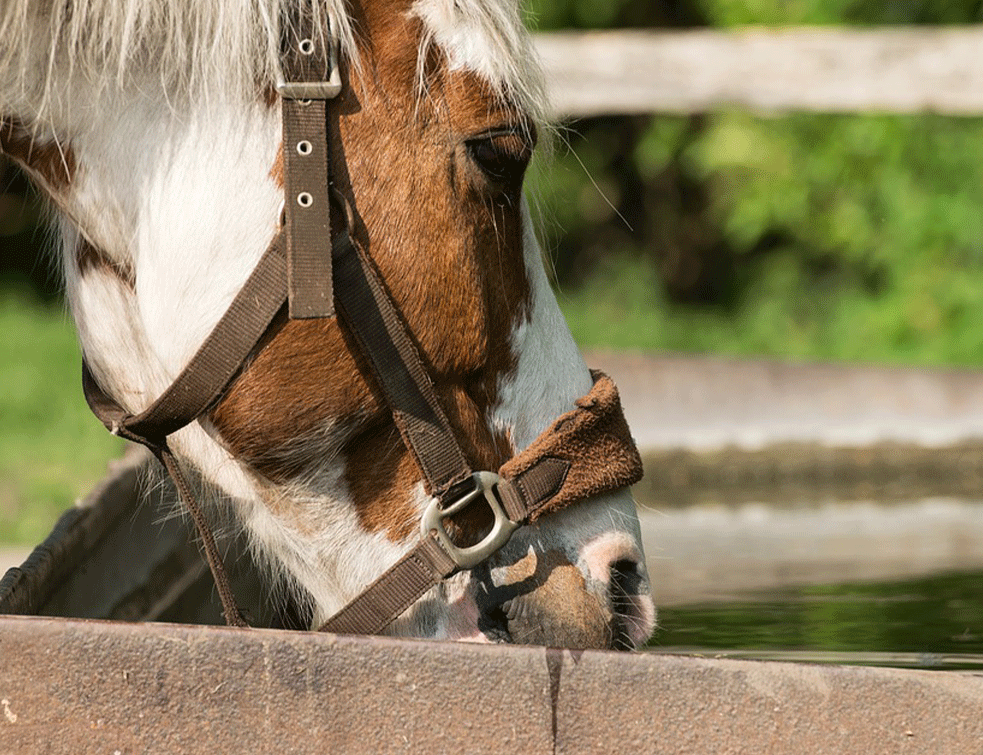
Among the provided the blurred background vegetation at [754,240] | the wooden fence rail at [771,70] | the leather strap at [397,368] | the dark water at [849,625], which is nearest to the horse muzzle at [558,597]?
the leather strap at [397,368]

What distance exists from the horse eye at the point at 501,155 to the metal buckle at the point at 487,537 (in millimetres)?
384

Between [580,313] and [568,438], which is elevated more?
[568,438]

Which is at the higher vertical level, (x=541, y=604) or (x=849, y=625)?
(x=541, y=604)

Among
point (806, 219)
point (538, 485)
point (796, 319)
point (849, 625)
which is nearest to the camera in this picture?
point (538, 485)

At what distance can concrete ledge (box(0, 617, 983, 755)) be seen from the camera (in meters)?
1.43

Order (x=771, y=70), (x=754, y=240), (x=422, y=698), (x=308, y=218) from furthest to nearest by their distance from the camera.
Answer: (x=754, y=240)
(x=771, y=70)
(x=308, y=218)
(x=422, y=698)

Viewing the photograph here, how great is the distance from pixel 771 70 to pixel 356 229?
382 cm

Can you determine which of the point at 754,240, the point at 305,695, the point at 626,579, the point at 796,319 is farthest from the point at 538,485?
the point at 754,240

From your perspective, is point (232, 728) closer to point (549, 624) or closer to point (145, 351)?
point (549, 624)

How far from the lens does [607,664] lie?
143cm

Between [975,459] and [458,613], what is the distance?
295 cm

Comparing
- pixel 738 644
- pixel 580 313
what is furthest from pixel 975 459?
pixel 580 313

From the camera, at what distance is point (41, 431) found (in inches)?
231

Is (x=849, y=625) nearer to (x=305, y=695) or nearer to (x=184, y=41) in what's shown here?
(x=305, y=695)
